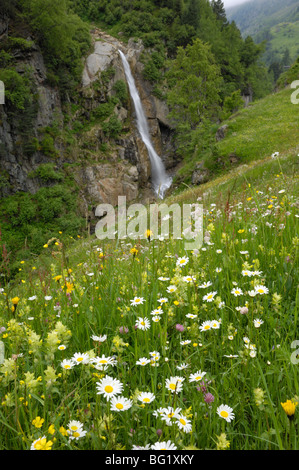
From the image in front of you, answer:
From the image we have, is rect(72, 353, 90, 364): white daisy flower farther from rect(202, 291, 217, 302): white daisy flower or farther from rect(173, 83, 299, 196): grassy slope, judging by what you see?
rect(173, 83, 299, 196): grassy slope

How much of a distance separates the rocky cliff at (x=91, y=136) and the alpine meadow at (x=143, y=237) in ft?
0.67

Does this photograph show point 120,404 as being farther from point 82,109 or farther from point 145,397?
point 82,109

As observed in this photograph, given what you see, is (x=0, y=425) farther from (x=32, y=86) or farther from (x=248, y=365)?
(x=32, y=86)

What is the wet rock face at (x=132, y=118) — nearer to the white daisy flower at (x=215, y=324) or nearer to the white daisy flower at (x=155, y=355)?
the white daisy flower at (x=215, y=324)

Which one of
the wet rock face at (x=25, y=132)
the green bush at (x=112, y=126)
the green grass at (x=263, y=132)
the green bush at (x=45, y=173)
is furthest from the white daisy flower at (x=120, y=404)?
the green bush at (x=112, y=126)

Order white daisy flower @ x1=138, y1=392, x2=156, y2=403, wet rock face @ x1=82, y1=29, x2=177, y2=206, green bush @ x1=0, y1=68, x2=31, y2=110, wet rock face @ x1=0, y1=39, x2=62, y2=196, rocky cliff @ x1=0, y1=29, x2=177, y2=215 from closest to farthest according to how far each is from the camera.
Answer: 1. white daisy flower @ x1=138, y1=392, x2=156, y2=403
2. green bush @ x1=0, y1=68, x2=31, y2=110
3. wet rock face @ x1=0, y1=39, x2=62, y2=196
4. rocky cliff @ x1=0, y1=29, x2=177, y2=215
5. wet rock face @ x1=82, y1=29, x2=177, y2=206

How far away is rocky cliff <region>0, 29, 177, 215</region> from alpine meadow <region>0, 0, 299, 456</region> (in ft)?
0.67

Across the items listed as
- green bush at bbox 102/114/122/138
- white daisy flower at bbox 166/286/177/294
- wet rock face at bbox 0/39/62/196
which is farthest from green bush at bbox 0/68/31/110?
white daisy flower at bbox 166/286/177/294

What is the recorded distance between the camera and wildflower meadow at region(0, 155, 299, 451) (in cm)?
105

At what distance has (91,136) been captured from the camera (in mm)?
37812

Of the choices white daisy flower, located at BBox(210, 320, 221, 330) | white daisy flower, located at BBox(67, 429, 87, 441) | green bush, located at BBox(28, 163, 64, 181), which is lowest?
white daisy flower, located at BBox(67, 429, 87, 441)

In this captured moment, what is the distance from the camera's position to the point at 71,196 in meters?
31.3

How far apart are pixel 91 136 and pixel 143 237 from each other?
37.0 m

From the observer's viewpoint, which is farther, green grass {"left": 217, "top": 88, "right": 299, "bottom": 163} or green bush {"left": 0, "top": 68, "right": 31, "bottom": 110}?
green bush {"left": 0, "top": 68, "right": 31, "bottom": 110}
